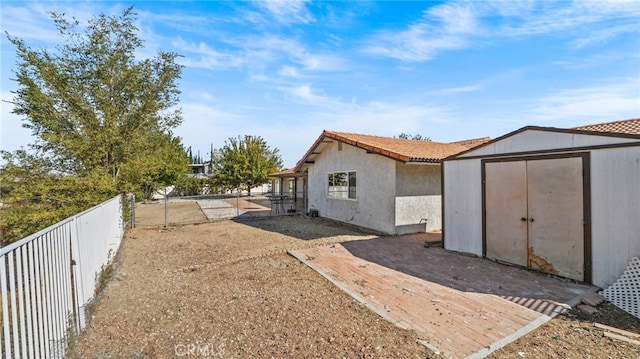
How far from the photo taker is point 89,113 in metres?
10.5

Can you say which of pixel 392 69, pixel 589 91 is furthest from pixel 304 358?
pixel 589 91

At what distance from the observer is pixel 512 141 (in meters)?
6.41

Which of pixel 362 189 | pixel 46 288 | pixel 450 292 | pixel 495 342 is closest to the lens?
pixel 46 288

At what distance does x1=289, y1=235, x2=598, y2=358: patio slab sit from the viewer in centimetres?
362

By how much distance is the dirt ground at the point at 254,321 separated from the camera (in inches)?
129

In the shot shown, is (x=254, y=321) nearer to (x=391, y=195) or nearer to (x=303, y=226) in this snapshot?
(x=391, y=195)

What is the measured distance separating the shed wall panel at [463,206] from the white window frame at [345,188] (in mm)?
4262

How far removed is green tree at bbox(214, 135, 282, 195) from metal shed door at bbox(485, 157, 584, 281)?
25.7 meters

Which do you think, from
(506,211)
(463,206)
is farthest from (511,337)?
(463,206)

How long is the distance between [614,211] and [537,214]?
1.17 metres

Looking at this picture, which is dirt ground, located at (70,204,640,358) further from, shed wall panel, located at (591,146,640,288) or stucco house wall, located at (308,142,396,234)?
stucco house wall, located at (308,142,396,234)

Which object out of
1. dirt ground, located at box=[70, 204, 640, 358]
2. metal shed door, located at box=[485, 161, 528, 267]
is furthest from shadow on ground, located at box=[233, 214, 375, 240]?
metal shed door, located at box=[485, 161, 528, 267]

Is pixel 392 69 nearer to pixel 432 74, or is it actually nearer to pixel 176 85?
pixel 432 74

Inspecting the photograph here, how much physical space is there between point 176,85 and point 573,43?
1432 cm
